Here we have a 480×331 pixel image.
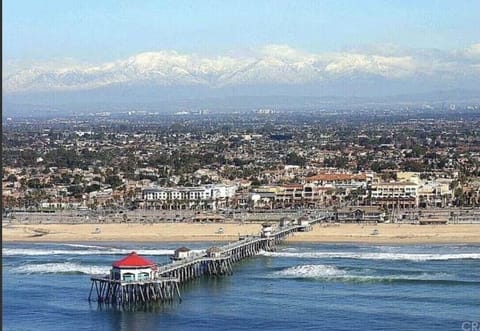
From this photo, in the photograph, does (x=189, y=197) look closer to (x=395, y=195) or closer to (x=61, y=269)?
(x=395, y=195)

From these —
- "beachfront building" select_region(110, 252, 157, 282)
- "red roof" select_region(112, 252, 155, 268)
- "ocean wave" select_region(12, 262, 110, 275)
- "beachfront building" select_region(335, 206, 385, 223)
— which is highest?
"red roof" select_region(112, 252, 155, 268)

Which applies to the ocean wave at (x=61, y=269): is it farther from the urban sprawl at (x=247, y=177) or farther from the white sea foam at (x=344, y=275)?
the urban sprawl at (x=247, y=177)

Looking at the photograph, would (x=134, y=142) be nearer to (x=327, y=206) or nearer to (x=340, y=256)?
(x=327, y=206)

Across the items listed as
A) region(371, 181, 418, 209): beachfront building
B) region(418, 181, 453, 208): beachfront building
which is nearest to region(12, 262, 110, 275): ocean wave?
region(371, 181, 418, 209): beachfront building

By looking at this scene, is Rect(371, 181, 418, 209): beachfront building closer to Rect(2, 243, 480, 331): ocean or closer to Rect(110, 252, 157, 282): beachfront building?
Rect(2, 243, 480, 331): ocean

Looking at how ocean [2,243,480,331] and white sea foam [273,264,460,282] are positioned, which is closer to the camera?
ocean [2,243,480,331]

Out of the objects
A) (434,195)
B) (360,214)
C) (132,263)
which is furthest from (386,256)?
(434,195)
